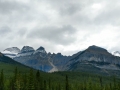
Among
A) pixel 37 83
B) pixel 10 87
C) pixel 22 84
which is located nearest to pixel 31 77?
pixel 37 83

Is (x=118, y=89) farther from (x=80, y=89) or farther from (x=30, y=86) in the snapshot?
(x=30, y=86)

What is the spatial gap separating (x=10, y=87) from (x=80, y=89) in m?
56.9

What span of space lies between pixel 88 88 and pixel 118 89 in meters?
26.9

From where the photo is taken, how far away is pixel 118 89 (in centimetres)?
14312

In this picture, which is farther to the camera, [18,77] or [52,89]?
[52,89]

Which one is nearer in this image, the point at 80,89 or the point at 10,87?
the point at 10,87

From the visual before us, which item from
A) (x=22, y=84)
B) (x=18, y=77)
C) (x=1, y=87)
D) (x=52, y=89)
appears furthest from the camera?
(x=52, y=89)

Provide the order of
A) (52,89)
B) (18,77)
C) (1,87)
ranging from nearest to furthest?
(18,77) → (1,87) → (52,89)

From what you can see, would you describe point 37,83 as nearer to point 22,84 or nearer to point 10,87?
point 22,84

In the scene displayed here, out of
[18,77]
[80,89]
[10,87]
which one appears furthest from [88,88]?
[18,77]

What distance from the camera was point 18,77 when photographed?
115 metres

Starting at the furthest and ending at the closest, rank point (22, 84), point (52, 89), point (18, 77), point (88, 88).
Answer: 1. point (52, 89)
2. point (88, 88)
3. point (22, 84)
4. point (18, 77)

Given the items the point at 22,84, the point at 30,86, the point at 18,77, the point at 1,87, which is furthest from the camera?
the point at 1,87

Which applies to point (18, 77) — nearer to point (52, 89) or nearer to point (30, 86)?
point (30, 86)
